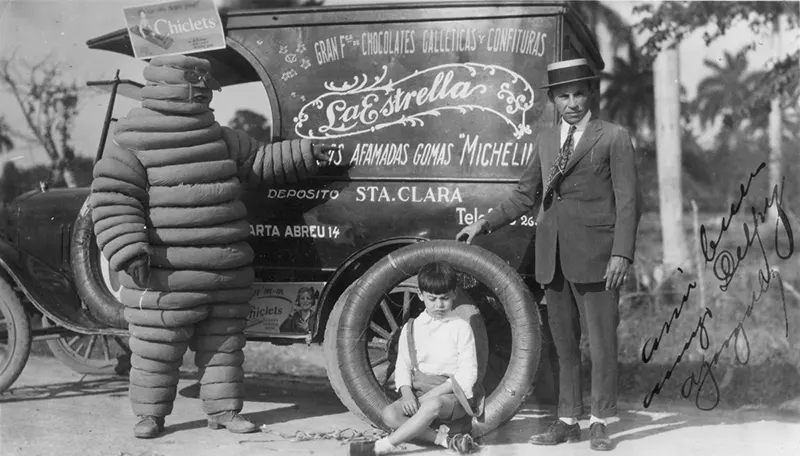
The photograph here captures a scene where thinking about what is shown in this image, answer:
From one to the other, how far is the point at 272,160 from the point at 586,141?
1.89 meters

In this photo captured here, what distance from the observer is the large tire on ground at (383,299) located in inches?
187

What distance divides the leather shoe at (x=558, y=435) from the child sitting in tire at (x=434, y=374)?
430 millimetres

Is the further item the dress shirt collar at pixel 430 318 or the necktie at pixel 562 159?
the necktie at pixel 562 159

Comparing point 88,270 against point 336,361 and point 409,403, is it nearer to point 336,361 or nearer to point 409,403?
point 336,361

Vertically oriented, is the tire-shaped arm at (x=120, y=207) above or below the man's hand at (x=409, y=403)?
above

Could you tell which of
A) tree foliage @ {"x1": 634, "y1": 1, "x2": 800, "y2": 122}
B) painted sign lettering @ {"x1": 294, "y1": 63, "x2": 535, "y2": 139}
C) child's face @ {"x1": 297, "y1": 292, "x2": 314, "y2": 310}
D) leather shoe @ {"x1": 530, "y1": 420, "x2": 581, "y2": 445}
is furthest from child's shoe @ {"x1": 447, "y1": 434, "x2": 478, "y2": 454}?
tree foliage @ {"x1": 634, "y1": 1, "x2": 800, "y2": 122}

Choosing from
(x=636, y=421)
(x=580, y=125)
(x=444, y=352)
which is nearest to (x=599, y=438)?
(x=636, y=421)

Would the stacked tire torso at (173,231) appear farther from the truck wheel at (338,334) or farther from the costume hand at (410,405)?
the costume hand at (410,405)

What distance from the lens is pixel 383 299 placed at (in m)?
5.15

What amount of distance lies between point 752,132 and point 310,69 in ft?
26.1

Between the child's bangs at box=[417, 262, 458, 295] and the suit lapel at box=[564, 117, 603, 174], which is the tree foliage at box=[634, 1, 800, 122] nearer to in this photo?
the suit lapel at box=[564, 117, 603, 174]

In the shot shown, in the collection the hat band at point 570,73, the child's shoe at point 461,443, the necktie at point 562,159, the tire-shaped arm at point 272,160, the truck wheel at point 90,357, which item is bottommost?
the child's shoe at point 461,443

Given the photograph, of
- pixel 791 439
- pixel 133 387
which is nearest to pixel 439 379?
pixel 133 387
